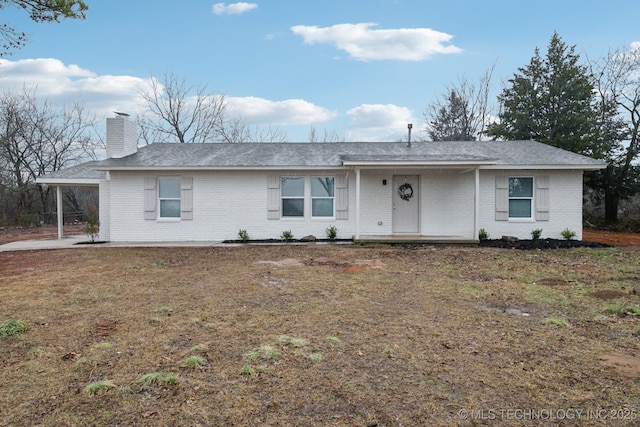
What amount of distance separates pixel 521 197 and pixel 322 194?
20.7 ft

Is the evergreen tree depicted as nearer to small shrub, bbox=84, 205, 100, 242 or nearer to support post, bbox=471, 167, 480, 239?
support post, bbox=471, 167, 480, 239

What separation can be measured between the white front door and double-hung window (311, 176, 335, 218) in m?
2.06

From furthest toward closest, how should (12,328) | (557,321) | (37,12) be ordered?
1. (37,12)
2. (557,321)
3. (12,328)

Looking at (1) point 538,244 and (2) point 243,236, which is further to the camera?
(2) point 243,236

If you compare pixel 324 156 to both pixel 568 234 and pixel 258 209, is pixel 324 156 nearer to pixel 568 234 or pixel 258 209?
pixel 258 209

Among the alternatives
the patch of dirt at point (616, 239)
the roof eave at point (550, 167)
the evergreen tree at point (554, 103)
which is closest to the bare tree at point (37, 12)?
the roof eave at point (550, 167)

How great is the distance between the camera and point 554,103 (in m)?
20.5

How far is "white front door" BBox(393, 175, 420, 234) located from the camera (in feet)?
40.9

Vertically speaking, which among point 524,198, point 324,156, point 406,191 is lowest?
point 524,198

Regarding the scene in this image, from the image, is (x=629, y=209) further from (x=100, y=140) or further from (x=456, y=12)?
(x=100, y=140)

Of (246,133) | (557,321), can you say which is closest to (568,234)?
(557,321)

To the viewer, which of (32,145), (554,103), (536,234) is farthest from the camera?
(32,145)

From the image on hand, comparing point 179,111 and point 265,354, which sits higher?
point 179,111

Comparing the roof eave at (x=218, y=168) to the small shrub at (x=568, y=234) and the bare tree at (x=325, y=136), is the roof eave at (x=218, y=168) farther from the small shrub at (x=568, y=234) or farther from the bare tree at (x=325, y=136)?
the bare tree at (x=325, y=136)
